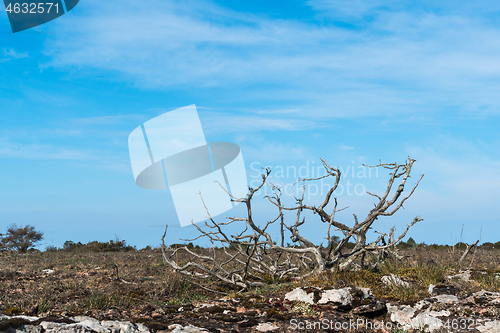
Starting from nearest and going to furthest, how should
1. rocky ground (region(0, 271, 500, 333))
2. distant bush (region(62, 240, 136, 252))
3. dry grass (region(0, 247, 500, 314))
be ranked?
1. rocky ground (region(0, 271, 500, 333))
2. dry grass (region(0, 247, 500, 314))
3. distant bush (region(62, 240, 136, 252))

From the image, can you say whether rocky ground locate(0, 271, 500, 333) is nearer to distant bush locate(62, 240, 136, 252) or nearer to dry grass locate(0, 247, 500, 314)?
dry grass locate(0, 247, 500, 314)

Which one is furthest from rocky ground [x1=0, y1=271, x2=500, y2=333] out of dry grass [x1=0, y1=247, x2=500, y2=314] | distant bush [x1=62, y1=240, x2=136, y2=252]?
distant bush [x1=62, y1=240, x2=136, y2=252]

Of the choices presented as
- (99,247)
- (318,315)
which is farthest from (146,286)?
(99,247)

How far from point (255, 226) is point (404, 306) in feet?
11.5

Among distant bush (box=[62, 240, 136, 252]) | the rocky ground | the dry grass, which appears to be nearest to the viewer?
the rocky ground

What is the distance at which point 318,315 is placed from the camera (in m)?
5.99

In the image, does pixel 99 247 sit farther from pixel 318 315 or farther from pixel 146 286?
pixel 318 315

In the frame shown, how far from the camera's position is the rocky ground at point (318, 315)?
17.3 ft

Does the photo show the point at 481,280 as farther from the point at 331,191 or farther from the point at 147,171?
the point at 147,171

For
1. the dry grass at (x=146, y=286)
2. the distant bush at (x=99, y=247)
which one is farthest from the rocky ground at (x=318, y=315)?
the distant bush at (x=99, y=247)

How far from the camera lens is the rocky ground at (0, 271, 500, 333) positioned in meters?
5.27

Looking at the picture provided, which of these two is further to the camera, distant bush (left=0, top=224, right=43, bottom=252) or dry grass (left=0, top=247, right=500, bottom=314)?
distant bush (left=0, top=224, right=43, bottom=252)

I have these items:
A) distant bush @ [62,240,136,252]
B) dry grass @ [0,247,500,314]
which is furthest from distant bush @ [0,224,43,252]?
dry grass @ [0,247,500,314]

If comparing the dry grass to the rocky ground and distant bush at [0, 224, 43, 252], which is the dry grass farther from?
distant bush at [0, 224, 43, 252]
